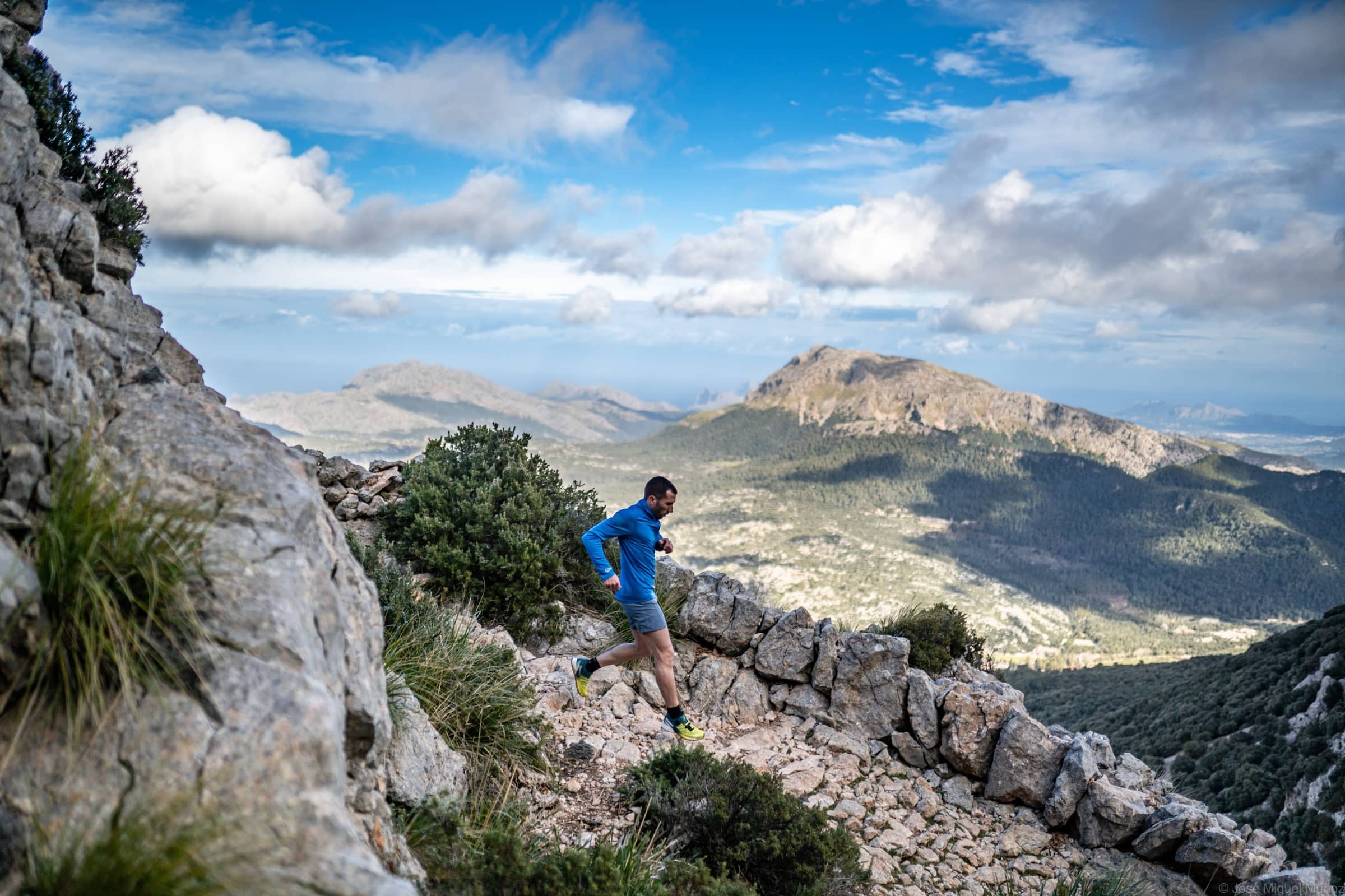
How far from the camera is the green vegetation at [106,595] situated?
2967 millimetres

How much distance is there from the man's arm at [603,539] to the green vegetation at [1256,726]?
2206cm

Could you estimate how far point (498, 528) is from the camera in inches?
410

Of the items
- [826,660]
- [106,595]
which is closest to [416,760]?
[106,595]

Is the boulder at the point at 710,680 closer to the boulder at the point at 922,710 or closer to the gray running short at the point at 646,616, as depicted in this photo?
the boulder at the point at 922,710

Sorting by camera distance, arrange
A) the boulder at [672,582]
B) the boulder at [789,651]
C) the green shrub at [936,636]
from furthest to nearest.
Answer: the green shrub at [936,636]
the boulder at [672,582]
the boulder at [789,651]

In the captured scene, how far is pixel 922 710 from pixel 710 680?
2.98 metres

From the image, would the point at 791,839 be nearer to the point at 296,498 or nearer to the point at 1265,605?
the point at 296,498

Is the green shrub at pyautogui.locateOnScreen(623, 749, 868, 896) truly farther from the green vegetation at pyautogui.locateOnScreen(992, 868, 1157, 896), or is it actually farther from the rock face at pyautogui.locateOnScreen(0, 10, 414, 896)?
the rock face at pyautogui.locateOnScreen(0, 10, 414, 896)

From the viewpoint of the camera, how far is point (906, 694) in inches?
381

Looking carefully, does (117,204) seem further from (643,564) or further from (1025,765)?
(1025,765)

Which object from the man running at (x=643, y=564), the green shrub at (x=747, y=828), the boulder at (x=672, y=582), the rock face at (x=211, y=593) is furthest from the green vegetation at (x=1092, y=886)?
the rock face at (x=211, y=593)

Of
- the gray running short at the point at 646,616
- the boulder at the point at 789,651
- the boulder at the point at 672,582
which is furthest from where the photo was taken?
the boulder at the point at 672,582

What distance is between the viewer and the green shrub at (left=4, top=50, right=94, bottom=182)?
21.8 feet

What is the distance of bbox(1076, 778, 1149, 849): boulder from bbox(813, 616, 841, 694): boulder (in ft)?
10.8
